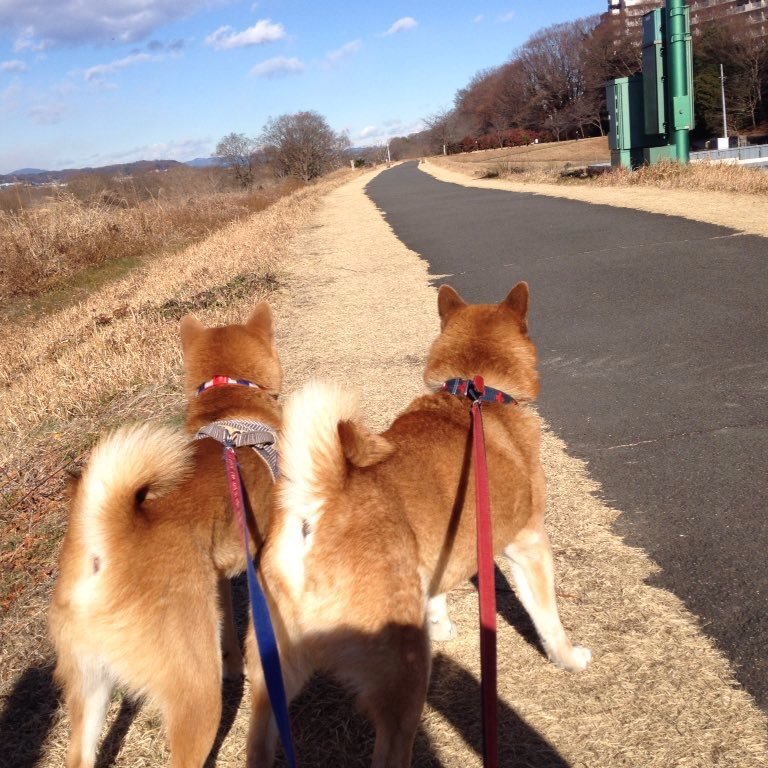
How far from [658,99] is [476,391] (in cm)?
2268

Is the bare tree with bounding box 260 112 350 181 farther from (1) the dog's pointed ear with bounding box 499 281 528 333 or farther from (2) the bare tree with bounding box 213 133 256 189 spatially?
(1) the dog's pointed ear with bounding box 499 281 528 333

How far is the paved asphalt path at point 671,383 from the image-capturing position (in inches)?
126

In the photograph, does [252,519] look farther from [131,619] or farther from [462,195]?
[462,195]

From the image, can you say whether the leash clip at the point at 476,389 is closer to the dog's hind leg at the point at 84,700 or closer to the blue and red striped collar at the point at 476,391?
the blue and red striped collar at the point at 476,391

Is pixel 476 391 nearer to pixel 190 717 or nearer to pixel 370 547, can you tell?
pixel 370 547

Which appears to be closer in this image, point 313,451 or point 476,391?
point 313,451

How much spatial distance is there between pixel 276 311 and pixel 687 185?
42.4ft

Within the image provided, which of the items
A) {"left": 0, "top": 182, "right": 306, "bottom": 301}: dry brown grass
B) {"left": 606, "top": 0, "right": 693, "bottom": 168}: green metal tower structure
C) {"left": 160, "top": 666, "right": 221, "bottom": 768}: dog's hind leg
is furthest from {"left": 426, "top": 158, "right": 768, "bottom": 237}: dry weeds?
{"left": 0, "top": 182, "right": 306, "bottom": 301}: dry brown grass

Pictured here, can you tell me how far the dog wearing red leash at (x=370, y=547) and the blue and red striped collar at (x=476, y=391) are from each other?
0.77ft

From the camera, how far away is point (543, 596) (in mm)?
2820

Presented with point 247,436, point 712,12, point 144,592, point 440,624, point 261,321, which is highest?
point 712,12

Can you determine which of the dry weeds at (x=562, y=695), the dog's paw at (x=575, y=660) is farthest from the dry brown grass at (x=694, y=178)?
the dog's paw at (x=575, y=660)

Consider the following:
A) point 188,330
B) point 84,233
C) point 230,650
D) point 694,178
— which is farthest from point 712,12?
point 230,650

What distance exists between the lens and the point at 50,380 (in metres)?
7.78
